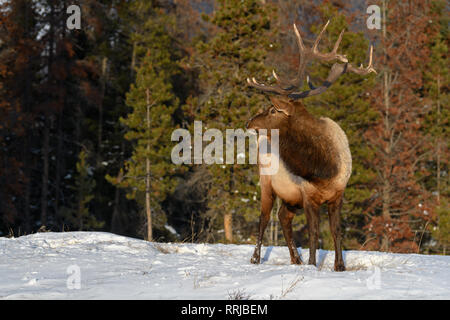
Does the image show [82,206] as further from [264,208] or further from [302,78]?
[302,78]

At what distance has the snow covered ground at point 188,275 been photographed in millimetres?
4379

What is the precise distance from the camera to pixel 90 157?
83.9 feet

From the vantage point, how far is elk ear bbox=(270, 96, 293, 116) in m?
6.48

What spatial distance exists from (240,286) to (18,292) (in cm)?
178

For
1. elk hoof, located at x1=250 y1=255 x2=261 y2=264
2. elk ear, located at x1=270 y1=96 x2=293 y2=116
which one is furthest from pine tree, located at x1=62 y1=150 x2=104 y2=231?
elk ear, located at x1=270 y1=96 x2=293 y2=116

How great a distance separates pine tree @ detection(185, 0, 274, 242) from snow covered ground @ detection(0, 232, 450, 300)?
11.4 m

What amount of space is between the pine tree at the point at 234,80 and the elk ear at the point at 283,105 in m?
12.4

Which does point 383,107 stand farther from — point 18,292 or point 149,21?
point 18,292

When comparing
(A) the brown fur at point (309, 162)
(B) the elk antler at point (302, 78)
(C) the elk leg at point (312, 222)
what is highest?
(B) the elk antler at point (302, 78)

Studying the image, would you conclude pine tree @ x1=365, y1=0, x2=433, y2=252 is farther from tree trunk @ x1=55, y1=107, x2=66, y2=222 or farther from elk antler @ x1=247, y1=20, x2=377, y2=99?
elk antler @ x1=247, y1=20, x2=377, y2=99

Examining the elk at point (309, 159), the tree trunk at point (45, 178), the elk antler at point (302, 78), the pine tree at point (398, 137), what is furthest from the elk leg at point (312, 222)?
the tree trunk at point (45, 178)

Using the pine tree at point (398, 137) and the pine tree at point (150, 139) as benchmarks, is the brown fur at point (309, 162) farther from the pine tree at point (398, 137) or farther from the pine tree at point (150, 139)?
the pine tree at point (150, 139)
